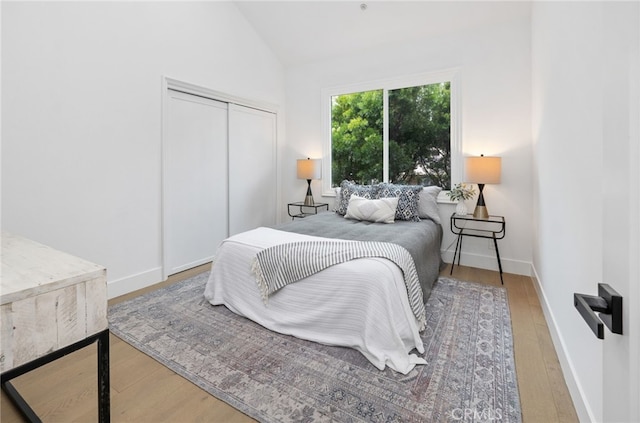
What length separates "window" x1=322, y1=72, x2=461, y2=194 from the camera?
3645 millimetres

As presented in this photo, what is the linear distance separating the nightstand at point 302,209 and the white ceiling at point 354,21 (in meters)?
2.11

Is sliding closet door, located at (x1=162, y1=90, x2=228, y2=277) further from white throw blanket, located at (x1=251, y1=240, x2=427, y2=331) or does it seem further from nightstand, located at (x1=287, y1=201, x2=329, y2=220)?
white throw blanket, located at (x1=251, y1=240, x2=427, y2=331)

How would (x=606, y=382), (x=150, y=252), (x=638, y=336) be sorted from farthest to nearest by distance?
(x=150, y=252), (x=606, y=382), (x=638, y=336)

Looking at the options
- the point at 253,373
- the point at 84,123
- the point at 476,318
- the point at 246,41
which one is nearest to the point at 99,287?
the point at 253,373

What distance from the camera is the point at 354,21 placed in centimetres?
362

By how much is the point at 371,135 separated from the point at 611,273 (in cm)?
380

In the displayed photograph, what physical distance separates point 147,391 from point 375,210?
234cm

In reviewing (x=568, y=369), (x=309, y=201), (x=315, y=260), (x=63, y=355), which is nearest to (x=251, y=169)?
(x=309, y=201)

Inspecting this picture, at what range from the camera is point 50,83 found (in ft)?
7.66

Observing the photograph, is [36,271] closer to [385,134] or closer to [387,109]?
[385,134]

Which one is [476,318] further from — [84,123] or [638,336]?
[84,123]

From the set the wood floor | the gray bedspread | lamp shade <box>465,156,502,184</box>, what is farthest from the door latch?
lamp shade <box>465,156,502,184</box>

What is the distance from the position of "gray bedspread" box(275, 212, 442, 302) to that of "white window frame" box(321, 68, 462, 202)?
92 centimetres

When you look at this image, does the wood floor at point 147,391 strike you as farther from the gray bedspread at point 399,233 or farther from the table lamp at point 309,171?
the table lamp at point 309,171
